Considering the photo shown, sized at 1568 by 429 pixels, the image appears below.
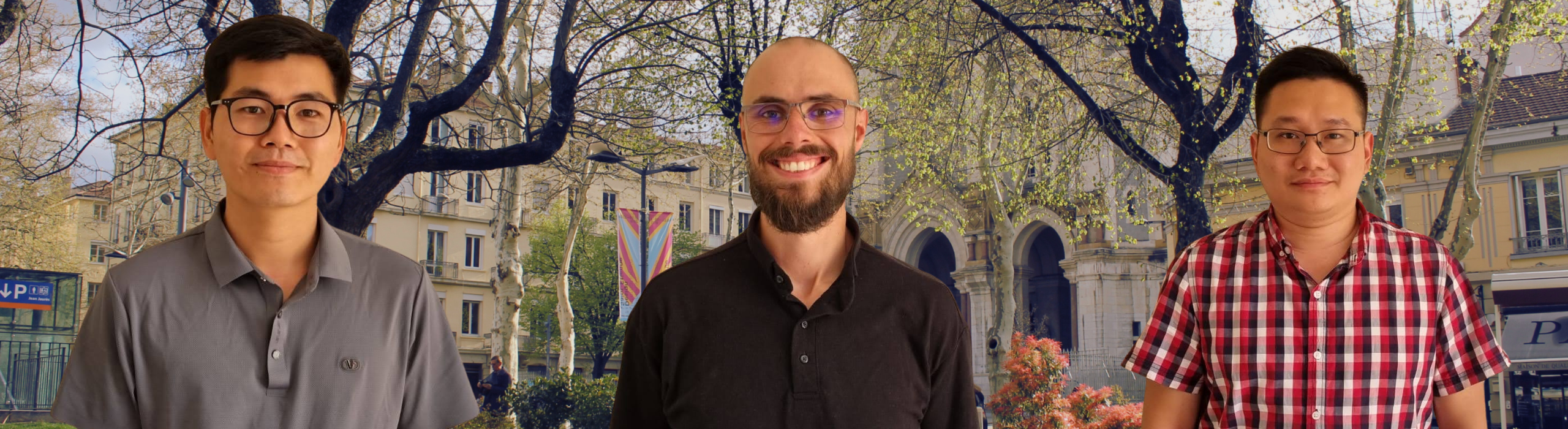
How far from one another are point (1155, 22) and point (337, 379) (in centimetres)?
981

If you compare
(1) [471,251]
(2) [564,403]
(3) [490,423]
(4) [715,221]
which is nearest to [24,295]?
(3) [490,423]

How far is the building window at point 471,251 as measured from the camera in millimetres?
35438

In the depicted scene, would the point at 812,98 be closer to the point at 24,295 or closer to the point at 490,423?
the point at 490,423

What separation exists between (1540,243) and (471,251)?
97.1 feet

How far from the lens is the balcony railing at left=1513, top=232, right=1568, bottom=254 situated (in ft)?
63.6

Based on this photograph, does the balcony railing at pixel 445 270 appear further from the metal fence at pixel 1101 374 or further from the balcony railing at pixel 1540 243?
the balcony railing at pixel 1540 243

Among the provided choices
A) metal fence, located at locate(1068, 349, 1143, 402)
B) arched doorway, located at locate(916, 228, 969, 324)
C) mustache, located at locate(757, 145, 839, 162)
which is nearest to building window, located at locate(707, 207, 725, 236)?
arched doorway, located at locate(916, 228, 969, 324)

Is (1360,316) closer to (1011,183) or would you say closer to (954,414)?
(954,414)

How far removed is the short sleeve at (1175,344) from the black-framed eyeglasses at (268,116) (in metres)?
2.05

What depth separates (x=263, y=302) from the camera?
2256 millimetres

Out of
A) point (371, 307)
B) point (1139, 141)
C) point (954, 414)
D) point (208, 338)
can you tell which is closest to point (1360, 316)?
point (954, 414)

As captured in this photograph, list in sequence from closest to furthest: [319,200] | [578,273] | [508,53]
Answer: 1. [319,200]
2. [508,53]
3. [578,273]

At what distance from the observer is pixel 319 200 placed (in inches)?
364

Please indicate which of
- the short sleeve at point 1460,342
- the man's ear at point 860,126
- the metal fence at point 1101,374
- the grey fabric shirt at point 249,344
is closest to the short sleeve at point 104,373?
the grey fabric shirt at point 249,344
